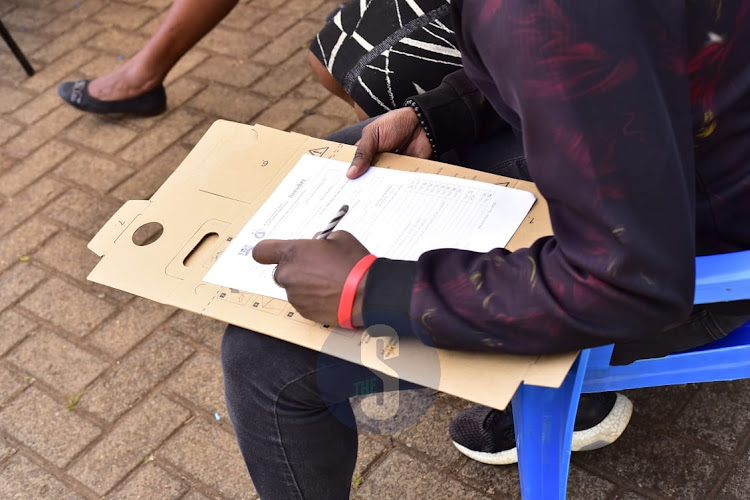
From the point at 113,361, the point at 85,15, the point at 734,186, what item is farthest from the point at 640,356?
the point at 85,15

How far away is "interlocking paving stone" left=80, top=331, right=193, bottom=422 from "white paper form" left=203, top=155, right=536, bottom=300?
3.46 feet

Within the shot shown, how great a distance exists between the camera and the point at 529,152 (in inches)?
40.6

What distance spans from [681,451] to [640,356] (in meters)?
0.69

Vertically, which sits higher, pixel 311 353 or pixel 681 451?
pixel 311 353

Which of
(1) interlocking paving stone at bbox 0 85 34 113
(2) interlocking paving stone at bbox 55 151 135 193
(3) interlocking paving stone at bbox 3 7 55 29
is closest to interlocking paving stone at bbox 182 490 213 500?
(2) interlocking paving stone at bbox 55 151 135 193

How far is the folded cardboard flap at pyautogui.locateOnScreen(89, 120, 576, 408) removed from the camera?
3.79 ft

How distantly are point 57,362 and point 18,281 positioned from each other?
427 millimetres

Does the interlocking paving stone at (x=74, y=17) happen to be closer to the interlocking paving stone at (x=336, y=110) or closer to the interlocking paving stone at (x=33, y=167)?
the interlocking paving stone at (x=33, y=167)

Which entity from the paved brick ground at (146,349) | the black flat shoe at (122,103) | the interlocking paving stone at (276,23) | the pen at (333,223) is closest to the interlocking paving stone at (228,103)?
the paved brick ground at (146,349)

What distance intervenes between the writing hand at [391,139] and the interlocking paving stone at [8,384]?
1409 millimetres

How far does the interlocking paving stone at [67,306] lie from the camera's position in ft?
8.34

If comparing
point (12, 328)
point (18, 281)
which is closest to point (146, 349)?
point (12, 328)

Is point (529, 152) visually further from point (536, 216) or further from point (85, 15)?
point (85, 15)

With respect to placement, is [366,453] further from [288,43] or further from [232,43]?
[232,43]
